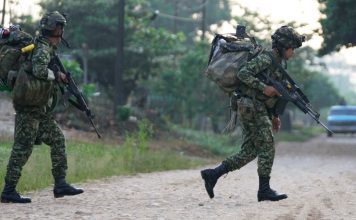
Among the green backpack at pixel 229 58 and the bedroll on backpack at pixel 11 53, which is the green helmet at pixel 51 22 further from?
the green backpack at pixel 229 58

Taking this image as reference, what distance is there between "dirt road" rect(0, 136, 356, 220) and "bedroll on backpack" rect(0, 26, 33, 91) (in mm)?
1268

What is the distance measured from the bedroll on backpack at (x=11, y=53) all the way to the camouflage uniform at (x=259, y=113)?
2.16 m

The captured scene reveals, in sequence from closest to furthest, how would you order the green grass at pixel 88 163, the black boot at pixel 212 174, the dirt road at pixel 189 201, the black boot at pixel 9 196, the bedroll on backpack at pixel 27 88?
the dirt road at pixel 189 201, the bedroll on backpack at pixel 27 88, the black boot at pixel 9 196, the black boot at pixel 212 174, the green grass at pixel 88 163

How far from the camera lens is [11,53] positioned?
8.03 m

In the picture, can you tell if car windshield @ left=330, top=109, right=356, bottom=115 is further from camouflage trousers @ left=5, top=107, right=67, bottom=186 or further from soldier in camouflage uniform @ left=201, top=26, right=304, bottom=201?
camouflage trousers @ left=5, top=107, right=67, bottom=186

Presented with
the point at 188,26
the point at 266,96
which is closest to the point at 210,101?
the point at 266,96

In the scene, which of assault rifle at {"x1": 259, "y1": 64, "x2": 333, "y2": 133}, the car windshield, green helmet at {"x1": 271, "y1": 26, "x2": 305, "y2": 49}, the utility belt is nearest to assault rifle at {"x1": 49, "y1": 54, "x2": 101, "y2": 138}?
the utility belt

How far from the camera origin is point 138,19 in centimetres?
3303

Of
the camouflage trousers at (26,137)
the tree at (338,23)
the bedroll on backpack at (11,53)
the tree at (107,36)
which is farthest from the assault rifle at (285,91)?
the tree at (107,36)

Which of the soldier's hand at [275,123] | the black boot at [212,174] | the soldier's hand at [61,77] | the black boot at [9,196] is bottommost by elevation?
the black boot at [9,196]

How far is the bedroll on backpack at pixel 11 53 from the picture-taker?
26.3 ft

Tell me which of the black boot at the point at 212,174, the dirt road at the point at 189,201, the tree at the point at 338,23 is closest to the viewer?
the dirt road at the point at 189,201

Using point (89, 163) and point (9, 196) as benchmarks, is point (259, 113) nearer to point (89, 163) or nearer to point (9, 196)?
point (9, 196)

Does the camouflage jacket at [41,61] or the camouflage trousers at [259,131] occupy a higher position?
the camouflage jacket at [41,61]
